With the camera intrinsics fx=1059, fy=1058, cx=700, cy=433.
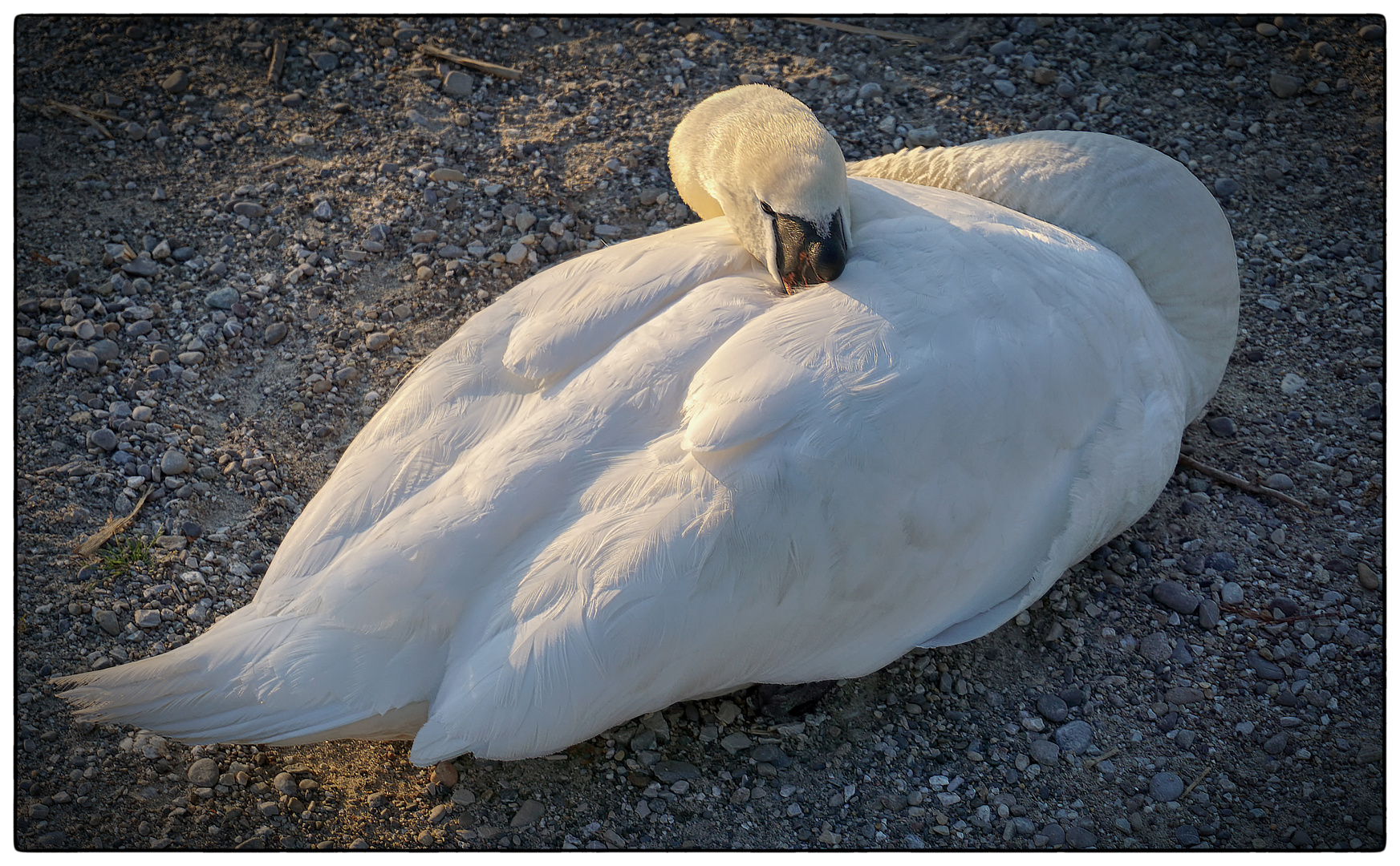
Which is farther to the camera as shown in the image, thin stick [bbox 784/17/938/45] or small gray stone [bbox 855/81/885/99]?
thin stick [bbox 784/17/938/45]

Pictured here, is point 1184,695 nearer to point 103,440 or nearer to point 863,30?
point 863,30

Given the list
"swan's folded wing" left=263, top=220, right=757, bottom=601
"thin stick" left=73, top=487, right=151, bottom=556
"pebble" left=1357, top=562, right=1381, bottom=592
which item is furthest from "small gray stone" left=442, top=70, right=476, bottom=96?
"pebble" left=1357, top=562, right=1381, bottom=592

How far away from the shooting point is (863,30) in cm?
483

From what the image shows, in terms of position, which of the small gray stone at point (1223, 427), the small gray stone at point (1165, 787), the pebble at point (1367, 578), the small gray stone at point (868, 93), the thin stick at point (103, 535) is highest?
the small gray stone at point (868, 93)

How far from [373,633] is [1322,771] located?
251 cm

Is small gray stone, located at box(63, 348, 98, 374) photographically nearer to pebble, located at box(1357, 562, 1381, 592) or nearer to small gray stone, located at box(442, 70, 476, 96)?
small gray stone, located at box(442, 70, 476, 96)

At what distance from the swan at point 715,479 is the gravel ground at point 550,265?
403 millimetres

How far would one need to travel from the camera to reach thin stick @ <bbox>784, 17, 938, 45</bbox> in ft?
15.8

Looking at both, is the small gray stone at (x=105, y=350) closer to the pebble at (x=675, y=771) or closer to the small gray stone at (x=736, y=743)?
the pebble at (x=675, y=771)

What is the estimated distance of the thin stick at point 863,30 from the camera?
480 centimetres

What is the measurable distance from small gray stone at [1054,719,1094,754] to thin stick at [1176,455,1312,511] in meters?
1.01

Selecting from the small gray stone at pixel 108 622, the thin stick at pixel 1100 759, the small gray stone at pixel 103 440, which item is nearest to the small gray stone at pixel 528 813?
the small gray stone at pixel 108 622

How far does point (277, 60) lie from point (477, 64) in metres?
0.86

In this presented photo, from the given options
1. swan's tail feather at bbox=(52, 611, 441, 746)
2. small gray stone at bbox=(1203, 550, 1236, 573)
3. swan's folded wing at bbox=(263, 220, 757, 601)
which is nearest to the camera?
swan's tail feather at bbox=(52, 611, 441, 746)
